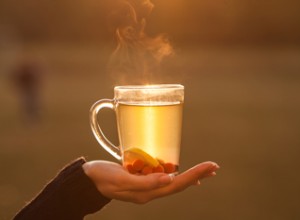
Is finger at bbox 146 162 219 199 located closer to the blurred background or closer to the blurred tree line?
the blurred background

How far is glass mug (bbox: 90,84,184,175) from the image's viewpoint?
2.38 metres

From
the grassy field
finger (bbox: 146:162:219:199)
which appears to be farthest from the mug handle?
the grassy field

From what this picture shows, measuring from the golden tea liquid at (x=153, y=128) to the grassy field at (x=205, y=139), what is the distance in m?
3.51

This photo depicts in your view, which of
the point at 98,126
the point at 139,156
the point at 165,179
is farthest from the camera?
the point at 98,126

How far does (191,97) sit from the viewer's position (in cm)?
1277

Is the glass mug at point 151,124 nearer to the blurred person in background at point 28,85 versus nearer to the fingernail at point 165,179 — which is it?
the fingernail at point 165,179

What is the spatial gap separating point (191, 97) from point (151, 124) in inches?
409

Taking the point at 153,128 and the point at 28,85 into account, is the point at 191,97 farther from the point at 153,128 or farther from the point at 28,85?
the point at 153,128

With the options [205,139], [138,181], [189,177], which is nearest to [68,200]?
[138,181]

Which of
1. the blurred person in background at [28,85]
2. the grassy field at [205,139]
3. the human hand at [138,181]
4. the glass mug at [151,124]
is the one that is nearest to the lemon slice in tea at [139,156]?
the glass mug at [151,124]

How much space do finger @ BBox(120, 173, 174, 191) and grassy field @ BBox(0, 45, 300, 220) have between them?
3.79m

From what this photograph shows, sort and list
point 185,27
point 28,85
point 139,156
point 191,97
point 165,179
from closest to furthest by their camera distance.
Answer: point 165,179
point 139,156
point 191,97
point 28,85
point 185,27

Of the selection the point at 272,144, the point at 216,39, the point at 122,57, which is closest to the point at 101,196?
the point at 122,57

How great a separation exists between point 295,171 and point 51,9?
1773cm
